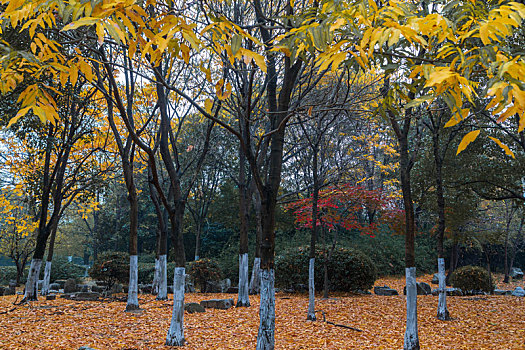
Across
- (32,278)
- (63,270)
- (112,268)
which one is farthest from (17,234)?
(32,278)

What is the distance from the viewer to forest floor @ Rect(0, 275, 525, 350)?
5.99m

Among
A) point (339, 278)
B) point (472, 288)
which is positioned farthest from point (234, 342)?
point (472, 288)

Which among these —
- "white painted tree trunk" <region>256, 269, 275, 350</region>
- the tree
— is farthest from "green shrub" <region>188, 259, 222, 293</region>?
"white painted tree trunk" <region>256, 269, 275, 350</region>

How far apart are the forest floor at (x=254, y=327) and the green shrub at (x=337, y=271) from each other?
6.74 feet

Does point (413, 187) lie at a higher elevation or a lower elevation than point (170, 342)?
higher

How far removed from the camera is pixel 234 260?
1805 cm

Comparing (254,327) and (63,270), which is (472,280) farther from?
(63,270)

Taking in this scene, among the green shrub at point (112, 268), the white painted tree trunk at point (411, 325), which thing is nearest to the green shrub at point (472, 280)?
the white painted tree trunk at point (411, 325)

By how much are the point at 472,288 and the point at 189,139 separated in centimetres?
1259

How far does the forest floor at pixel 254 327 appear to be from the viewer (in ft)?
19.6

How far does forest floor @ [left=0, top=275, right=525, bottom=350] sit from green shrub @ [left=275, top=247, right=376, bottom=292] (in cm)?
205

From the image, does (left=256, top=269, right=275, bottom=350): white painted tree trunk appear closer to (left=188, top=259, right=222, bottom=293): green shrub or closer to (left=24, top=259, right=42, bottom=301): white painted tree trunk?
(left=24, top=259, right=42, bottom=301): white painted tree trunk

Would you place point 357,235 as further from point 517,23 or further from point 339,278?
point 517,23

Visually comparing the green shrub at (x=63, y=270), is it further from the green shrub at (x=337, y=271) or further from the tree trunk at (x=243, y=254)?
the tree trunk at (x=243, y=254)
